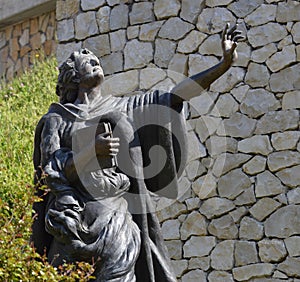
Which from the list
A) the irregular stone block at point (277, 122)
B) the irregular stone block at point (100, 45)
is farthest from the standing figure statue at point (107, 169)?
the irregular stone block at point (100, 45)

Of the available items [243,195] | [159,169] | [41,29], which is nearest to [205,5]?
[243,195]

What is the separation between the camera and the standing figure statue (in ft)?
15.2

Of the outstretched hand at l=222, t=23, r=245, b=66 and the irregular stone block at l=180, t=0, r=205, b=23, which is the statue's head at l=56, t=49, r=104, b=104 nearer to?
the outstretched hand at l=222, t=23, r=245, b=66

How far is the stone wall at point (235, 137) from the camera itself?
9430 millimetres

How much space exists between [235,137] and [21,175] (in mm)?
2065

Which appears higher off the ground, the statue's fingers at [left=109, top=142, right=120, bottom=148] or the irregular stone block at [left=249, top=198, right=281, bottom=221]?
the irregular stone block at [left=249, top=198, right=281, bottom=221]

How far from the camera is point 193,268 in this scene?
9.74m

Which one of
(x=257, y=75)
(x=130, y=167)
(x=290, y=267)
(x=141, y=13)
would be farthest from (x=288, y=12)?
(x=130, y=167)

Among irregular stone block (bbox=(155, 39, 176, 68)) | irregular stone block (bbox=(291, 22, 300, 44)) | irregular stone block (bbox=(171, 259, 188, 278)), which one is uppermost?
irregular stone block (bbox=(155, 39, 176, 68))

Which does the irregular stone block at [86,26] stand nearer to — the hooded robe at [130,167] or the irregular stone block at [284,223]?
the irregular stone block at [284,223]

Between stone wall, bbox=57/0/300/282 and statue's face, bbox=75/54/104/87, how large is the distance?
15.4 feet

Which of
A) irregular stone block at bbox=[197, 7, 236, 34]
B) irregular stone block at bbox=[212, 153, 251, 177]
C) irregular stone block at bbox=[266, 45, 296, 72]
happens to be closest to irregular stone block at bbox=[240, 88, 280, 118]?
irregular stone block at bbox=[266, 45, 296, 72]

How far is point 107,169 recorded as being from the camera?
473cm

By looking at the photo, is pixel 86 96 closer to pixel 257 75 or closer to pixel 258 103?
pixel 258 103
